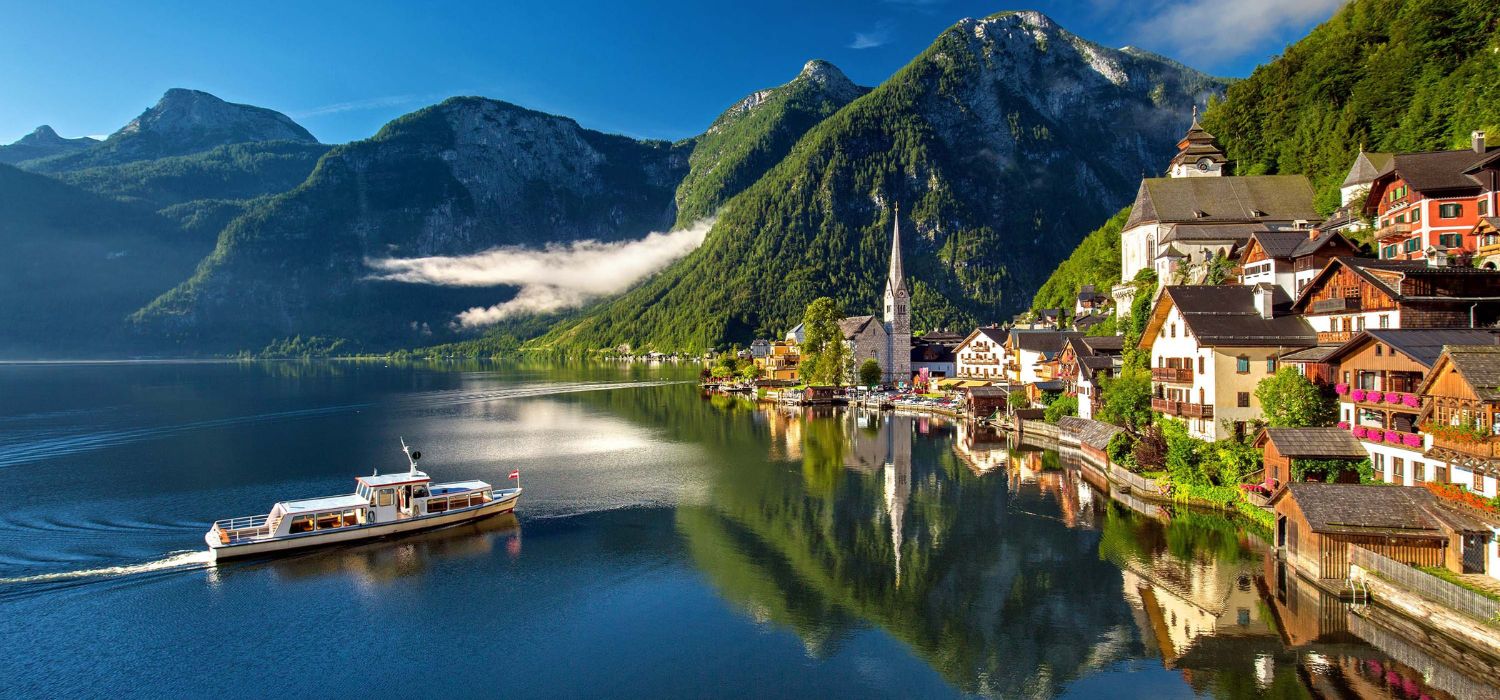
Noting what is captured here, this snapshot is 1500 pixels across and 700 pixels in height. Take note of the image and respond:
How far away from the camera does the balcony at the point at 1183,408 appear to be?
41125 mm

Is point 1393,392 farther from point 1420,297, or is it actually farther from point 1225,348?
point 1225,348

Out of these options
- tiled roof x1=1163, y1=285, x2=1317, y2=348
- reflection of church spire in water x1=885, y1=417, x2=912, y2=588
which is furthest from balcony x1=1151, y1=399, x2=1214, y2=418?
reflection of church spire in water x1=885, y1=417, x2=912, y2=588

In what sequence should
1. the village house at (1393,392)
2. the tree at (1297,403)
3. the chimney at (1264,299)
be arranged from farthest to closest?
the chimney at (1264,299) < the tree at (1297,403) < the village house at (1393,392)

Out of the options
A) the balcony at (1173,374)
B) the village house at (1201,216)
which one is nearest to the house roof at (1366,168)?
the village house at (1201,216)

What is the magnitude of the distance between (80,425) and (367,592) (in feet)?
248

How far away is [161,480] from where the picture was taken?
173ft

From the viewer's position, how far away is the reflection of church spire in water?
37938 millimetres

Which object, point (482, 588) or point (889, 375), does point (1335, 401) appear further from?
point (889, 375)

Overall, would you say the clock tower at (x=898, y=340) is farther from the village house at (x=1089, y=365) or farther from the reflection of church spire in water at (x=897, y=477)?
the village house at (x=1089, y=365)

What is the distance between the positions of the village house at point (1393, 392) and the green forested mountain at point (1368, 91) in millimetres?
35685

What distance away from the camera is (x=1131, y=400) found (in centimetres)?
5112

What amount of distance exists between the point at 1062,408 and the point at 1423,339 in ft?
127

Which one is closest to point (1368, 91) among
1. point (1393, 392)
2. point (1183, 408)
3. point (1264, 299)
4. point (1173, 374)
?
point (1264, 299)

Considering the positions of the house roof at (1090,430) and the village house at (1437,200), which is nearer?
the village house at (1437,200)
